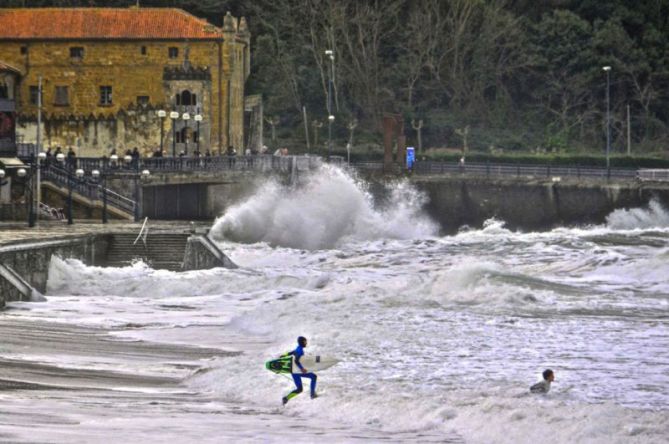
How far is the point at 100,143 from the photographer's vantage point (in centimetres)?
8069

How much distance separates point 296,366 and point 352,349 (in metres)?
6.36

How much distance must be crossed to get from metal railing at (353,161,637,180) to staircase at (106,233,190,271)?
32459 millimetres

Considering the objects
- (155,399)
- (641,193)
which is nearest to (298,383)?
(155,399)

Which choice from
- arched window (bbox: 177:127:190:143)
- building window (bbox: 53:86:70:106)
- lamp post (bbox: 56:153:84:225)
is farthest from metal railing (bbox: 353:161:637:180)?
lamp post (bbox: 56:153:84:225)

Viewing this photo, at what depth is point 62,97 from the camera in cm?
8238

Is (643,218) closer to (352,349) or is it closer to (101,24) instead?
(101,24)

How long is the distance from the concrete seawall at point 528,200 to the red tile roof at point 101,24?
1350 cm

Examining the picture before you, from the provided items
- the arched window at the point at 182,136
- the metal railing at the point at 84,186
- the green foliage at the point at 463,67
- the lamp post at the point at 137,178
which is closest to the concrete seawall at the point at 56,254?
the metal railing at the point at 84,186

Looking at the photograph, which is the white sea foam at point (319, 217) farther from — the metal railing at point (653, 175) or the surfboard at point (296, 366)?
the surfboard at point (296, 366)

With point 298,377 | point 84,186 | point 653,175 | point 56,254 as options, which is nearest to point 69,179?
point 84,186

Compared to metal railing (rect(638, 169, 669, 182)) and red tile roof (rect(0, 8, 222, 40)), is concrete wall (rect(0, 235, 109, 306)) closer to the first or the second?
red tile roof (rect(0, 8, 222, 40))

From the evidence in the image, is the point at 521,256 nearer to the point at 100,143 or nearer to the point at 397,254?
the point at 397,254

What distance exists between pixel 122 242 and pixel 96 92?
33823 millimetres

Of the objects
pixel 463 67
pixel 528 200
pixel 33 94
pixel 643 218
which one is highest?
pixel 463 67
